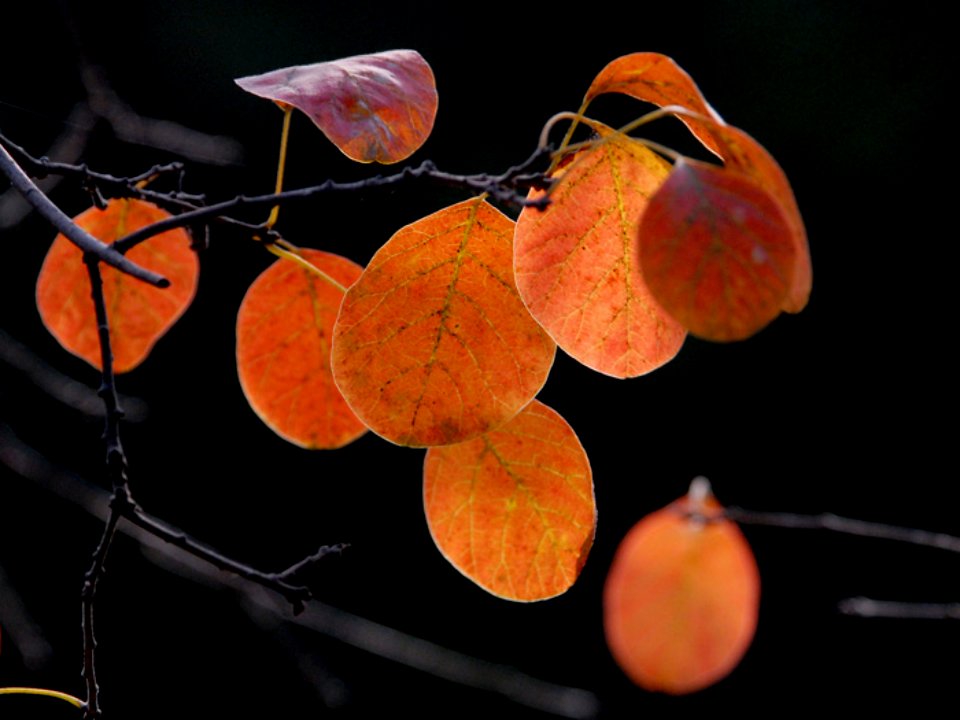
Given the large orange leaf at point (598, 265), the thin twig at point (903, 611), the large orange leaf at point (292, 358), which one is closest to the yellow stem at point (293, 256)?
the large orange leaf at point (292, 358)

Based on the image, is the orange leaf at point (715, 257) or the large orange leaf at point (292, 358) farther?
the large orange leaf at point (292, 358)

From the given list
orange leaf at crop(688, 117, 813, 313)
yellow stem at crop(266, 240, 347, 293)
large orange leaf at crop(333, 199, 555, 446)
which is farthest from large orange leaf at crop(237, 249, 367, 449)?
orange leaf at crop(688, 117, 813, 313)

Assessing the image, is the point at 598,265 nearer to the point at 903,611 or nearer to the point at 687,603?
the point at 903,611

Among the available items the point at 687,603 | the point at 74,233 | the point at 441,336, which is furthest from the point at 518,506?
the point at 687,603

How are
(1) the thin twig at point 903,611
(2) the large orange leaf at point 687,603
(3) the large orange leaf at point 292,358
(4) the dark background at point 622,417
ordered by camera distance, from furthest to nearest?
(4) the dark background at point 622,417 < (2) the large orange leaf at point 687,603 < (1) the thin twig at point 903,611 < (3) the large orange leaf at point 292,358

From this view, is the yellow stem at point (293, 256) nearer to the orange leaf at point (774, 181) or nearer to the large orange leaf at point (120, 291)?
the large orange leaf at point (120, 291)

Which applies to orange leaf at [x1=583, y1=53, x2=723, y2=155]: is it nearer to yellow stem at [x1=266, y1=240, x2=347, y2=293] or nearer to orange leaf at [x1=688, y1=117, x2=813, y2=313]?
orange leaf at [x1=688, y1=117, x2=813, y2=313]

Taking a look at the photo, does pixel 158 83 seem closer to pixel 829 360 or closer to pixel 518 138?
pixel 518 138

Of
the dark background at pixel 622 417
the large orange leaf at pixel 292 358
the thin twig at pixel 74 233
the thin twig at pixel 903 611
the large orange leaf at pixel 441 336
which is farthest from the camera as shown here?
the dark background at pixel 622 417
